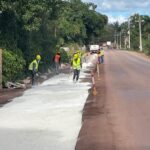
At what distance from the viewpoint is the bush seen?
1007 inches

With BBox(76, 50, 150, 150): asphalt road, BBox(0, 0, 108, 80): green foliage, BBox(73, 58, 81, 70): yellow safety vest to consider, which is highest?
BBox(0, 0, 108, 80): green foliage

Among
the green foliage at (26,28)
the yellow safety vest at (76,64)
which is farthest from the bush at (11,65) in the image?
the yellow safety vest at (76,64)

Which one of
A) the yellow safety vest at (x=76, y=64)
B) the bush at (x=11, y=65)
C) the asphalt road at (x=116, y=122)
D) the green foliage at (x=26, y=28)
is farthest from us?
the yellow safety vest at (x=76, y=64)

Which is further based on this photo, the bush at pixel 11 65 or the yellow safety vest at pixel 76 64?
the yellow safety vest at pixel 76 64

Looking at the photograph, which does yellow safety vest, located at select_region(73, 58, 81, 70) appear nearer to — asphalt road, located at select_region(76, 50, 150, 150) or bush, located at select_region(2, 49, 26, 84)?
bush, located at select_region(2, 49, 26, 84)

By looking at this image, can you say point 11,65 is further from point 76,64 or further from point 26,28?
point 76,64

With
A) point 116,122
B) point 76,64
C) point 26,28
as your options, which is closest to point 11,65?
point 26,28

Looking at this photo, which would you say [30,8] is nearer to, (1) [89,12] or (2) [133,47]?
(1) [89,12]

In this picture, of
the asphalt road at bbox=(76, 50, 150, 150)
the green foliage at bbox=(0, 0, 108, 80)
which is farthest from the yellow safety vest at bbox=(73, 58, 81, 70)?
the asphalt road at bbox=(76, 50, 150, 150)

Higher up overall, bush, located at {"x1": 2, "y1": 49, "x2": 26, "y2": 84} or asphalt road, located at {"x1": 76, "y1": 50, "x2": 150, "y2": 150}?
bush, located at {"x1": 2, "y1": 49, "x2": 26, "y2": 84}

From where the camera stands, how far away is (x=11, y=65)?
26062 millimetres

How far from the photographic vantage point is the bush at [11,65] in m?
25.6

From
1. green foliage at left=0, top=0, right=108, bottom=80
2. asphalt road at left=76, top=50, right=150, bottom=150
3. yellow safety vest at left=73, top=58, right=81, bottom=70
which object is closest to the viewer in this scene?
asphalt road at left=76, top=50, right=150, bottom=150

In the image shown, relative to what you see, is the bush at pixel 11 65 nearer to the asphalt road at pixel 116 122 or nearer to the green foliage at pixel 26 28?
the green foliage at pixel 26 28
